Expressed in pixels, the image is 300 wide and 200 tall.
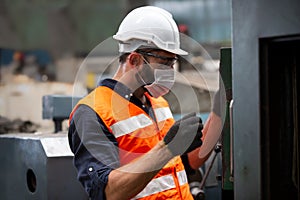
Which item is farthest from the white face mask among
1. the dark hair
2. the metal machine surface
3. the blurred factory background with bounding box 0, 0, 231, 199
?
the blurred factory background with bounding box 0, 0, 231, 199

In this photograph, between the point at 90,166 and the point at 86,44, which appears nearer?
the point at 90,166

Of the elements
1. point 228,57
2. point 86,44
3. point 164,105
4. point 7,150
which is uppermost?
point 86,44

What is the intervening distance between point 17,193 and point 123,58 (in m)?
0.71

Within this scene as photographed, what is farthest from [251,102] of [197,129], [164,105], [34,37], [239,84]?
[34,37]

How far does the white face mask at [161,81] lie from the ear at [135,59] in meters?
0.06

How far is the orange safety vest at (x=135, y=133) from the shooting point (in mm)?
1455

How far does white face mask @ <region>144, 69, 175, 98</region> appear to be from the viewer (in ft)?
4.98

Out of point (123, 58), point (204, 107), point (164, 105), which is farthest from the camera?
point (204, 107)

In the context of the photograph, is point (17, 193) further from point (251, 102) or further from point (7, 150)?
point (251, 102)

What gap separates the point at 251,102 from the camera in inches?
43.7

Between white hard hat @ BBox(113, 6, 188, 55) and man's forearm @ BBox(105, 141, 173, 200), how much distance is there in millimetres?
321

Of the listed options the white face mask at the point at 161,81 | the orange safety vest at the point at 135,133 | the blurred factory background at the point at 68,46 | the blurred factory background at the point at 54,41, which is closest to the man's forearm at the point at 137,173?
the orange safety vest at the point at 135,133

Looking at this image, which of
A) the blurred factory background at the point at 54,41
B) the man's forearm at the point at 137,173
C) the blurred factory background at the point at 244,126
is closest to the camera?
the blurred factory background at the point at 244,126

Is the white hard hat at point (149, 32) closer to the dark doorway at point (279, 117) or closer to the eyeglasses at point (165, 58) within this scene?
the eyeglasses at point (165, 58)
